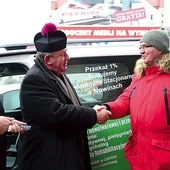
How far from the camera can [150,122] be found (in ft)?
8.30

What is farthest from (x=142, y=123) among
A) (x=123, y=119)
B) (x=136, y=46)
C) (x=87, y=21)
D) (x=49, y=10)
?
(x=49, y=10)

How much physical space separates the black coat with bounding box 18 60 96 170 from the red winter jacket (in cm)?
32

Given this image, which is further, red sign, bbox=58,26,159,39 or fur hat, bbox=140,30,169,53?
red sign, bbox=58,26,159,39

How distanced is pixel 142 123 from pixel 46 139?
65cm

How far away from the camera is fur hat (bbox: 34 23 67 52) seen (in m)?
2.57

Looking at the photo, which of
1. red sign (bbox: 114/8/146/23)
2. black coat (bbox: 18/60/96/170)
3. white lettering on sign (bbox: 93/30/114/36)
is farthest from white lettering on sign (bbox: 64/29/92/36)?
black coat (bbox: 18/60/96/170)

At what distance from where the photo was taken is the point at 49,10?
8328mm

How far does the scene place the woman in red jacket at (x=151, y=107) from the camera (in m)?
2.52

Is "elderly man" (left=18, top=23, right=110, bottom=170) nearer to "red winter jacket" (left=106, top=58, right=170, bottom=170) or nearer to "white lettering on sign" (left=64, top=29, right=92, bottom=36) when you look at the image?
"red winter jacket" (left=106, top=58, right=170, bottom=170)

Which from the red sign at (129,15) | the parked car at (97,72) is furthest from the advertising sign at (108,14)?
the parked car at (97,72)

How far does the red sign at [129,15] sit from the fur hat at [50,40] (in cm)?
534

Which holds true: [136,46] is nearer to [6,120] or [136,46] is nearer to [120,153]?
[120,153]

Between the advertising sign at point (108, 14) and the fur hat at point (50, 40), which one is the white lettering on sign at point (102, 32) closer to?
the advertising sign at point (108, 14)

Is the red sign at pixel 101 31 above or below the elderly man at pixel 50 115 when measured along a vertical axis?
above
